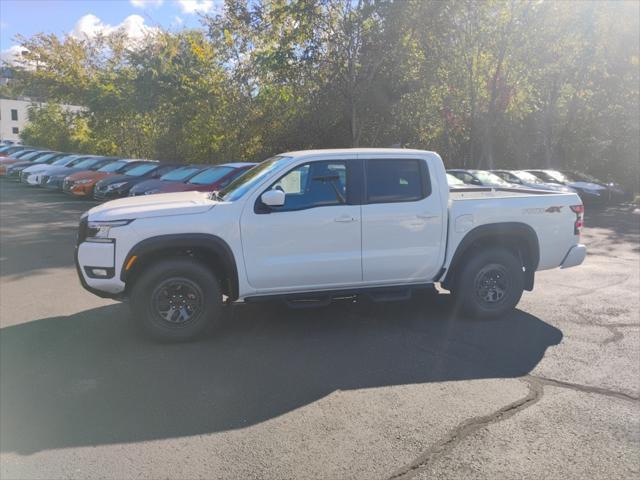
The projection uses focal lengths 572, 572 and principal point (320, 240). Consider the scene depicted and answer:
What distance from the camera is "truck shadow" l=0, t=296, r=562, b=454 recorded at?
4062 mm

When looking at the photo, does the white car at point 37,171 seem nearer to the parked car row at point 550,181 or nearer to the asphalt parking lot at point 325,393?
the parked car row at point 550,181

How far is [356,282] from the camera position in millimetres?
6086

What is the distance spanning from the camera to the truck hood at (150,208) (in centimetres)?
548

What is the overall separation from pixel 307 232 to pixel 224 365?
1560mm

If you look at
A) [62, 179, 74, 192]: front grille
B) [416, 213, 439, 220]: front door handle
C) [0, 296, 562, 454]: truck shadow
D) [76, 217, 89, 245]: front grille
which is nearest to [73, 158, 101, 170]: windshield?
A: [62, 179, 74, 192]: front grille

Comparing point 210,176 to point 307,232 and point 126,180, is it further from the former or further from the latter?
point 307,232

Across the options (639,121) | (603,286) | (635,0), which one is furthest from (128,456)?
(639,121)

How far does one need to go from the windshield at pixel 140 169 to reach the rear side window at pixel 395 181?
46.0 ft

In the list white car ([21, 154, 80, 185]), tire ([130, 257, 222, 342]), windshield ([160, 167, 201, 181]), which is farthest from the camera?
white car ([21, 154, 80, 185])

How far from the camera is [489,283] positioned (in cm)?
666

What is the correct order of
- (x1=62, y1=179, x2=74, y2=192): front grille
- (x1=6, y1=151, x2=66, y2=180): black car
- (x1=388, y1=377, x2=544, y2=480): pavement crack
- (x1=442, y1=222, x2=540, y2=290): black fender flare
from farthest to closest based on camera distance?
1. (x1=6, y1=151, x2=66, y2=180): black car
2. (x1=62, y1=179, x2=74, y2=192): front grille
3. (x1=442, y1=222, x2=540, y2=290): black fender flare
4. (x1=388, y1=377, x2=544, y2=480): pavement crack

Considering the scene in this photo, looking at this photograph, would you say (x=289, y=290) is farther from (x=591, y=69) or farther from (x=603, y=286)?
(x=591, y=69)

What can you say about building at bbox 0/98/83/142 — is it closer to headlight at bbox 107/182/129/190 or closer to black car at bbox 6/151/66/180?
A: black car at bbox 6/151/66/180

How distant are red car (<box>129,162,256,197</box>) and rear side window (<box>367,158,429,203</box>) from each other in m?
6.26
